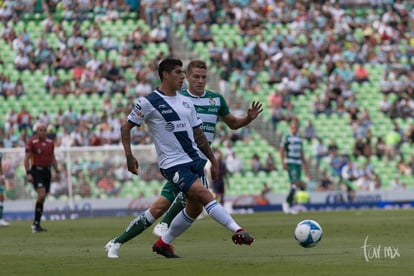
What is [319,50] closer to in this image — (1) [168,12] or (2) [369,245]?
(1) [168,12]

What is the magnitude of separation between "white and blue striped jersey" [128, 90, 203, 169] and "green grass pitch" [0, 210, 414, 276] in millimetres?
1340

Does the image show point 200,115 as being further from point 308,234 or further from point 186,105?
point 308,234

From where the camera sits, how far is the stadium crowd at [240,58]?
39750 mm

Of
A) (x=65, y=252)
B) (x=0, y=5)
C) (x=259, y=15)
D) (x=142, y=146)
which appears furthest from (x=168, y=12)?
(x=65, y=252)

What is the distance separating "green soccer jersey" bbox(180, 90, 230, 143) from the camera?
619 inches

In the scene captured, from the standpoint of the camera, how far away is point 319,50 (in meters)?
44.7

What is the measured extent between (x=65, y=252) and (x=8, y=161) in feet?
69.0

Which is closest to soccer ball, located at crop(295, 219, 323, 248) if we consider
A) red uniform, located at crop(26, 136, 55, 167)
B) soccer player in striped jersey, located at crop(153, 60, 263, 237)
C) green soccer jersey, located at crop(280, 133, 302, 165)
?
soccer player in striped jersey, located at crop(153, 60, 263, 237)

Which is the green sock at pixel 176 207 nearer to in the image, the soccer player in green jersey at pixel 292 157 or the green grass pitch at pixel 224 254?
the green grass pitch at pixel 224 254

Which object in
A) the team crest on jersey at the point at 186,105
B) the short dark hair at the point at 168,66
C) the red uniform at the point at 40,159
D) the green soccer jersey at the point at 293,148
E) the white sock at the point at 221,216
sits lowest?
the green soccer jersey at the point at 293,148

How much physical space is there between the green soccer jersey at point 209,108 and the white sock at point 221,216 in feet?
9.02

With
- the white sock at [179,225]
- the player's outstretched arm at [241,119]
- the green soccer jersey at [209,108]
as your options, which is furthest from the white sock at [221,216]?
the green soccer jersey at [209,108]

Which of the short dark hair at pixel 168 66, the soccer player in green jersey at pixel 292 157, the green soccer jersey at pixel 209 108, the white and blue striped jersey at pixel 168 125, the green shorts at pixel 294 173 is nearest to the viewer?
the white and blue striped jersey at pixel 168 125

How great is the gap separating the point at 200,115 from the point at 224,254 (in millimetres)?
2329
